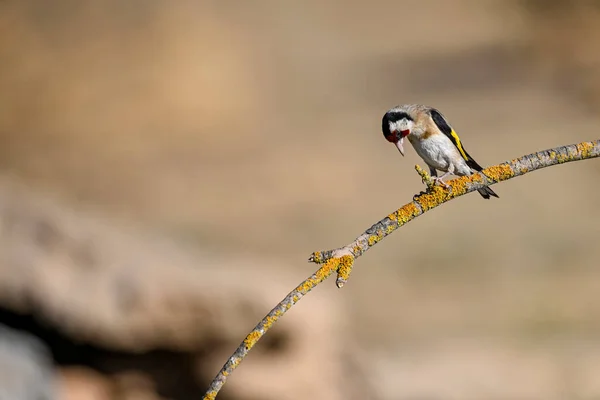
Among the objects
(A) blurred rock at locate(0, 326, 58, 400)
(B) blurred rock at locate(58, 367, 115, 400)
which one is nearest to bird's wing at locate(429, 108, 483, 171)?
(A) blurred rock at locate(0, 326, 58, 400)

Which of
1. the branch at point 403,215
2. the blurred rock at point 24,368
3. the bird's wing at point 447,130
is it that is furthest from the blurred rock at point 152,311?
the branch at point 403,215

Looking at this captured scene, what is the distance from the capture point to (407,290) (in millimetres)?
14289

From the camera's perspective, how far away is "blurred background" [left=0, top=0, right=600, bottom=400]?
28.1 feet

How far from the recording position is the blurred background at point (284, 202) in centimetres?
858

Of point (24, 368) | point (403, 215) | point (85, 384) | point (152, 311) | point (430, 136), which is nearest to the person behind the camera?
point (403, 215)

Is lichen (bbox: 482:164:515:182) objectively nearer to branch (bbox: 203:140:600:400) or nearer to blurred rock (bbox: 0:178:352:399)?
branch (bbox: 203:140:600:400)

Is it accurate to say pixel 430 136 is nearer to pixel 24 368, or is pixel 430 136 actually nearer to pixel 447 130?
pixel 447 130

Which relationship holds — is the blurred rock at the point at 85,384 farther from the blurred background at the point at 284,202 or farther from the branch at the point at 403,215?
the branch at the point at 403,215

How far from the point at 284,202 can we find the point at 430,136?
1187cm

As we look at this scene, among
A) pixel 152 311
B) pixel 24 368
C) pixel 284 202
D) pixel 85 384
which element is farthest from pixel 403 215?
pixel 284 202

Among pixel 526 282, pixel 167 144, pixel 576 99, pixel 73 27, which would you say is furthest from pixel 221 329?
pixel 73 27

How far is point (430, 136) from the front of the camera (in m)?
4.25

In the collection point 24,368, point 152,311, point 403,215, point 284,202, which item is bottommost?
point 403,215

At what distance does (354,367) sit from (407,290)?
471cm
